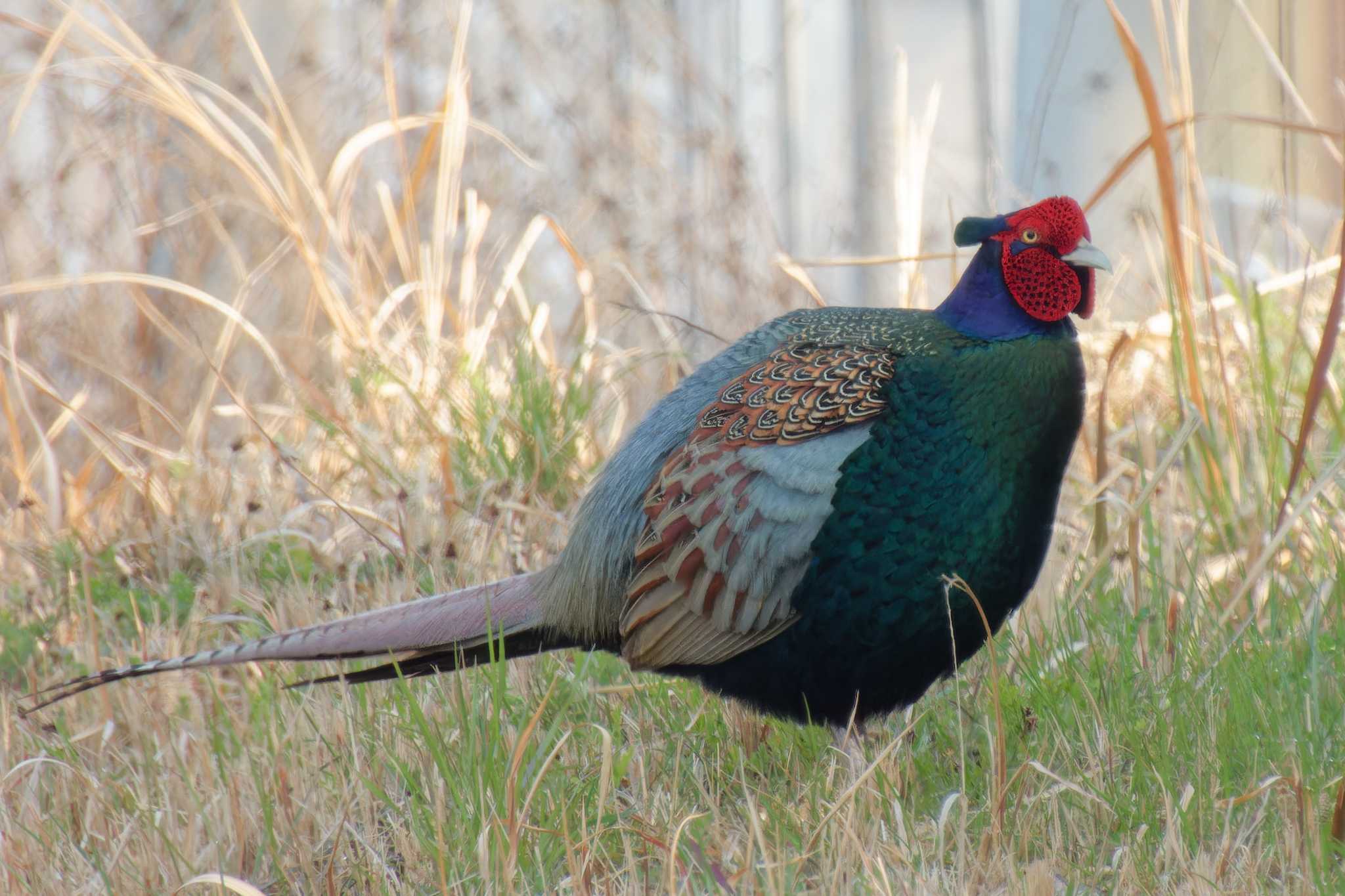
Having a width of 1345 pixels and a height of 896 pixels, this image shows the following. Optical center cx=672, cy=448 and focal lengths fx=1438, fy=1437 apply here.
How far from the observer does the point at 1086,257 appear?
2369mm

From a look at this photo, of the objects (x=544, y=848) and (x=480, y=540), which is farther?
(x=480, y=540)

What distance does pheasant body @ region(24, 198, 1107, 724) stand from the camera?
7.58ft

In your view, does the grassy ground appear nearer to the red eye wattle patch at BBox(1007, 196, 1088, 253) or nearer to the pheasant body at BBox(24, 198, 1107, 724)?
the pheasant body at BBox(24, 198, 1107, 724)

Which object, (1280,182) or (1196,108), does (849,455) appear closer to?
(1280,182)

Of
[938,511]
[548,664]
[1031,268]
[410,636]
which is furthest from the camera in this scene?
[548,664]

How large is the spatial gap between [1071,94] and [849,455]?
11.9ft

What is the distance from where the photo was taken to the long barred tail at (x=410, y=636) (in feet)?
8.38

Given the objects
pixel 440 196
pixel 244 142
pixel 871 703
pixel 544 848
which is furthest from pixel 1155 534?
pixel 244 142

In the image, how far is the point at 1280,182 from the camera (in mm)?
4086

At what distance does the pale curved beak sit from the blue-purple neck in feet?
0.35

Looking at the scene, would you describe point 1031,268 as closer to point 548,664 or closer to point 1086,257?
point 1086,257

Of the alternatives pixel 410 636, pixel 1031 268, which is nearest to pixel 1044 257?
pixel 1031 268

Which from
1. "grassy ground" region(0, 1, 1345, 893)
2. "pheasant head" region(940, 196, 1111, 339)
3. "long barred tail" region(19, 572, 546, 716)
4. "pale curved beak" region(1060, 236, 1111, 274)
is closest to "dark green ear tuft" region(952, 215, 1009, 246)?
"pheasant head" region(940, 196, 1111, 339)

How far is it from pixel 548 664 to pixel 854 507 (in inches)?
35.8
